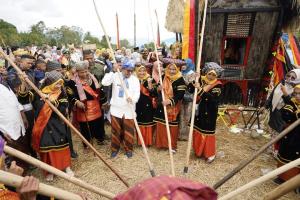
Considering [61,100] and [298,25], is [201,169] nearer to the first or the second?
[61,100]

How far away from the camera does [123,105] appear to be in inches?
182

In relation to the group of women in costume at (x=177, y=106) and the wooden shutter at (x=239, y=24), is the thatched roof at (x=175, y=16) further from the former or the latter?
the group of women in costume at (x=177, y=106)

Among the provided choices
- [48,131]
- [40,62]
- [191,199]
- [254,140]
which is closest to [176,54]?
[254,140]

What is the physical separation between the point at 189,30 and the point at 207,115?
223cm

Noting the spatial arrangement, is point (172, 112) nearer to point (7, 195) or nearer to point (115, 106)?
point (115, 106)

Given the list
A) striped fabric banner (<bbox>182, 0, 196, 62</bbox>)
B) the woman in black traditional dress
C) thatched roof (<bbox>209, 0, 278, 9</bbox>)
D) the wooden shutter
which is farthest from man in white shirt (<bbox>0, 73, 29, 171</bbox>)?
the wooden shutter

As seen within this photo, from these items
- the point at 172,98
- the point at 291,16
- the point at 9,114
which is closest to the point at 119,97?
the point at 172,98

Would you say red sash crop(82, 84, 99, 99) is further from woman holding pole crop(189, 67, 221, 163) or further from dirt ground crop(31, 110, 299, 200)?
woman holding pole crop(189, 67, 221, 163)

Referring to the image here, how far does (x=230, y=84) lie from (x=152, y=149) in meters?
4.52

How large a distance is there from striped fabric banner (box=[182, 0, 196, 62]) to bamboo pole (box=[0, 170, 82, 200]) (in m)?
4.72

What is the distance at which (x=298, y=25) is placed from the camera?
711 cm

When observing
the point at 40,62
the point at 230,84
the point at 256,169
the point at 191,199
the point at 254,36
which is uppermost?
the point at 254,36

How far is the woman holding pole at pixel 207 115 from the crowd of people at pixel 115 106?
0.7 inches

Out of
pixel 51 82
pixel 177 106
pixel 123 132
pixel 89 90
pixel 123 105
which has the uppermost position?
pixel 51 82
